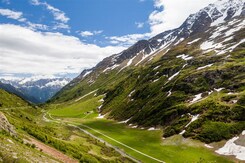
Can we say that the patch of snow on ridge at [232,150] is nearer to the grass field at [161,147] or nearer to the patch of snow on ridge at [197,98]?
the grass field at [161,147]

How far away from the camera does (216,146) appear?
9350cm

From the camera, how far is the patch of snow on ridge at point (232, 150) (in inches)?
3274

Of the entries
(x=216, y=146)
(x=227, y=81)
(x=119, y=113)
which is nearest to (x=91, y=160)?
(x=216, y=146)

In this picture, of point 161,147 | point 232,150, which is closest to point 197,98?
point 161,147

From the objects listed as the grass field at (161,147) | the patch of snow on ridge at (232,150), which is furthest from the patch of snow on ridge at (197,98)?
the patch of snow on ridge at (232,150)

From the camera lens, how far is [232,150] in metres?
87.1

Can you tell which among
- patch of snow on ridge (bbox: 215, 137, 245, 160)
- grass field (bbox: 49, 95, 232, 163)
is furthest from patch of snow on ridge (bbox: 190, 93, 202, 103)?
patch of snow on ridge (bbox: 215, 137, 245, 160)

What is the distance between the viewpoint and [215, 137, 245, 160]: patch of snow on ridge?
83.2 metres

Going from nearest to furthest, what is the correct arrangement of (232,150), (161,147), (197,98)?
(232,150) < (161,147) < (197,98)

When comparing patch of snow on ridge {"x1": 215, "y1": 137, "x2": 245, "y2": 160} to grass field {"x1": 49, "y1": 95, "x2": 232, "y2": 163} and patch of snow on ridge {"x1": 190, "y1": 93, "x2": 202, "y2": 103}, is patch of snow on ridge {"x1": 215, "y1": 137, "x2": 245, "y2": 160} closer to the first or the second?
grass field {"x1": 49, "y1": 95, "x2": 232, "y2": 163}

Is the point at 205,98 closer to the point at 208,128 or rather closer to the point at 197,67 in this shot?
the point at 208,128

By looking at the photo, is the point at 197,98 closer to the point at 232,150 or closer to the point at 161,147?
the point at 161,147

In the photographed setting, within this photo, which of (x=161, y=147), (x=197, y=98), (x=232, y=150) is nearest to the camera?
(x=232, y=150)

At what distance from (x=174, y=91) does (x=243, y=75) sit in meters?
35.3
